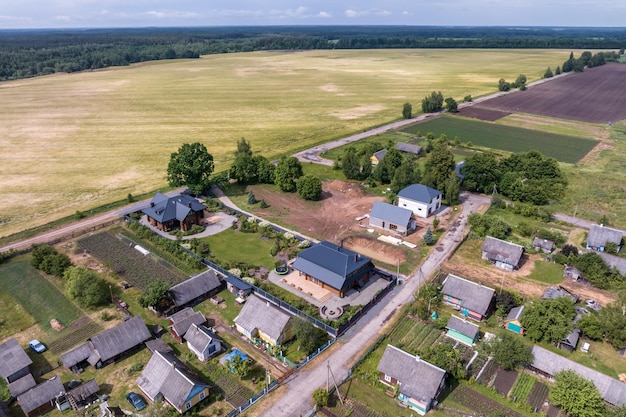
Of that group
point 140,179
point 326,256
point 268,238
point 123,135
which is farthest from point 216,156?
point 326,256

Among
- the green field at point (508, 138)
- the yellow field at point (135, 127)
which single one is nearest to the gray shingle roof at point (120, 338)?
the yellow field at point (135, 127)

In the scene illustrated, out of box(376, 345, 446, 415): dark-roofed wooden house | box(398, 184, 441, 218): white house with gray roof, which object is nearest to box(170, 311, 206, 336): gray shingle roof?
box(376, 345, 446, 415): dark-roofed wooden house

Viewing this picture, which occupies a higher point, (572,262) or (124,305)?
(572,262)

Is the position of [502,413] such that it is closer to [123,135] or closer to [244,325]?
[244,325]

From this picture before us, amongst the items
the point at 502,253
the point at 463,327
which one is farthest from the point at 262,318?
the point at 502,253

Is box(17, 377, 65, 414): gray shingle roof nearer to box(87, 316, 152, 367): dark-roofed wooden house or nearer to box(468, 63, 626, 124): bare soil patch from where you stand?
box(87, 316, 152, 367): dark-roofed wooden house

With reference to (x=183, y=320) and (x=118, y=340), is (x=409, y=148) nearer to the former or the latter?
(x=183, y=320)
